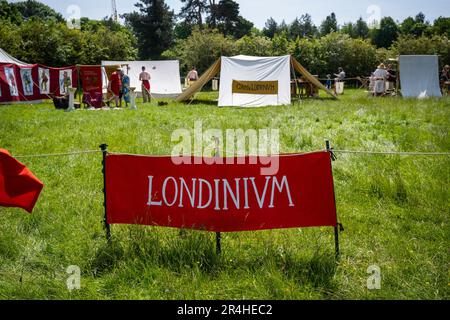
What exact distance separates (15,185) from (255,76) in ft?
48.7

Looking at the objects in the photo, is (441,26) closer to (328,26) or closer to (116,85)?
(328,26)

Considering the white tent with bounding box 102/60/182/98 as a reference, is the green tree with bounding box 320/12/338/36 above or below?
above

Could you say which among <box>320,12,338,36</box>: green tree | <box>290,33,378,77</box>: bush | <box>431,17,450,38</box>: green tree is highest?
<box>320,12,338,36</box>: green tree

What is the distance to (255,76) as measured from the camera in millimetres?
17609

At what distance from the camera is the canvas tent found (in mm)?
17328

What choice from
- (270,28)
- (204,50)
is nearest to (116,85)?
(204,50)

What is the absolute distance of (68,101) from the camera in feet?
53.9

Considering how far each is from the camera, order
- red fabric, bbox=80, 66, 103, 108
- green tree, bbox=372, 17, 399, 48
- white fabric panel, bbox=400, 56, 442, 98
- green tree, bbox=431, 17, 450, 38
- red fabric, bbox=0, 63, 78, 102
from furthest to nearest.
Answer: green tree, bbox=372, 17, 399, 48 → green tree, bbox=431, 17, 450, 38 → white fabric panel, bbox=400, 56, 442, 98 → red fabric, bbox=0, 63, 78, 102 → red fabric, bbox=80, 66, 103, 108

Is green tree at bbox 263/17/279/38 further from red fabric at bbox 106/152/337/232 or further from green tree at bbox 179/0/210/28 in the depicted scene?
red fabric at bbox 106/152/337/232

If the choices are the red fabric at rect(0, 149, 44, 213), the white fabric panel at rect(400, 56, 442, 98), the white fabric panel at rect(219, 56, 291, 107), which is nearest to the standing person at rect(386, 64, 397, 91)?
the white fabric panel at rect(400, 56, 442, 98)

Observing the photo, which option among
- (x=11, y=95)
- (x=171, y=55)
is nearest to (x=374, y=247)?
(x=11, y=95)

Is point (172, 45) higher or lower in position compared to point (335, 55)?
higher
